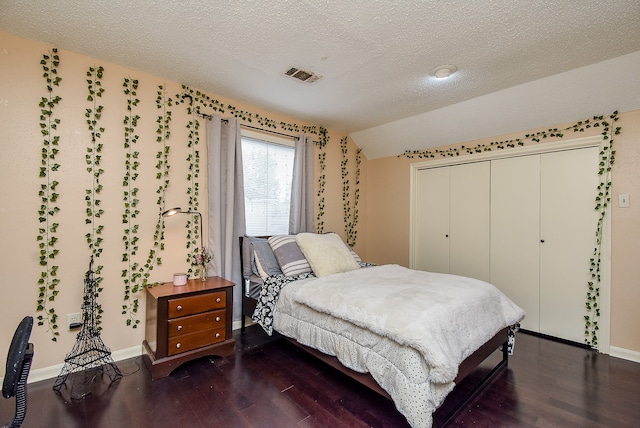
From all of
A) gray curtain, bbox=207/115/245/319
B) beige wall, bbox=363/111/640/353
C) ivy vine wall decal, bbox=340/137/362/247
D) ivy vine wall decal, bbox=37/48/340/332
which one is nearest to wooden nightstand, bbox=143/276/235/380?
ivy vine wall decal, bbox=37/48/340/332

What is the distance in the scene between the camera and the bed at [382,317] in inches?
61.0

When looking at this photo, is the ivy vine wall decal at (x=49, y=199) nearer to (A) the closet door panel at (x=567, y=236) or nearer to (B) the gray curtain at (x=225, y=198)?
(B) the gray curtain at (x=225, y=198)

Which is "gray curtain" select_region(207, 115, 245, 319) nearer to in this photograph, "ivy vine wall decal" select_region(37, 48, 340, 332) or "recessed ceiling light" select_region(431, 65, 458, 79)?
"ivy vine wall decal" select_region(37, 48, 340, 332)

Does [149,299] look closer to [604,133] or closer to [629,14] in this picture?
[629,14]

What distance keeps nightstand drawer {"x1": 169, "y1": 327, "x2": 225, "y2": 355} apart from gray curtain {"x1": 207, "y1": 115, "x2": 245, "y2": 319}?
0.63 metres

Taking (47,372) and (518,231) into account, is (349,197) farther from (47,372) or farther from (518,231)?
(47,372)

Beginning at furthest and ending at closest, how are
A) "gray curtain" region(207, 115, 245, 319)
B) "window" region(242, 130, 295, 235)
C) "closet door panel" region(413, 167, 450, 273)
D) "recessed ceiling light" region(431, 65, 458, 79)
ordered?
1. "closet door panel" region(413, 167, 450, 273)
2. "window" region(242, 130, 295, 235)
3. "gray curtain" region(207, 115, 245, 319)
4. "recessed ceiling light" region(431, 65, 458, 79)

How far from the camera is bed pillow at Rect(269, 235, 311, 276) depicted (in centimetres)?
286

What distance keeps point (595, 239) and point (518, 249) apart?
0.63 m

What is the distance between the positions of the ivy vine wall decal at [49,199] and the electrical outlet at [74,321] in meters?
0.07

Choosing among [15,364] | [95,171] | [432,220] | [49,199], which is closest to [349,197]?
[432,220]

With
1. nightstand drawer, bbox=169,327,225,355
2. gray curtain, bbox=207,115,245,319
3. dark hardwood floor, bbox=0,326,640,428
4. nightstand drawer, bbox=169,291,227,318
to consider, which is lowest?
dark hardwood floor, bbox=0,326,640,428

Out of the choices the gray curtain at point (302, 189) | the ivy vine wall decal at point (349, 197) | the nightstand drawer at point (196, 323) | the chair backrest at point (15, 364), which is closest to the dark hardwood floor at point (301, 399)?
the nightstand drawer at point (196, 323)

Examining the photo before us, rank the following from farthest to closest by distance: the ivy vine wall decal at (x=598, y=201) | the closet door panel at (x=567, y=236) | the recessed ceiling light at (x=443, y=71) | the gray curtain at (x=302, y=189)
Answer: the gray curtain at (x=302, y=189) → the closet door panel at (x=567, y=236) → the ivy vine wall decal at (x=598, y=201) → the recessed ceiling light at (x=443, y=71)
